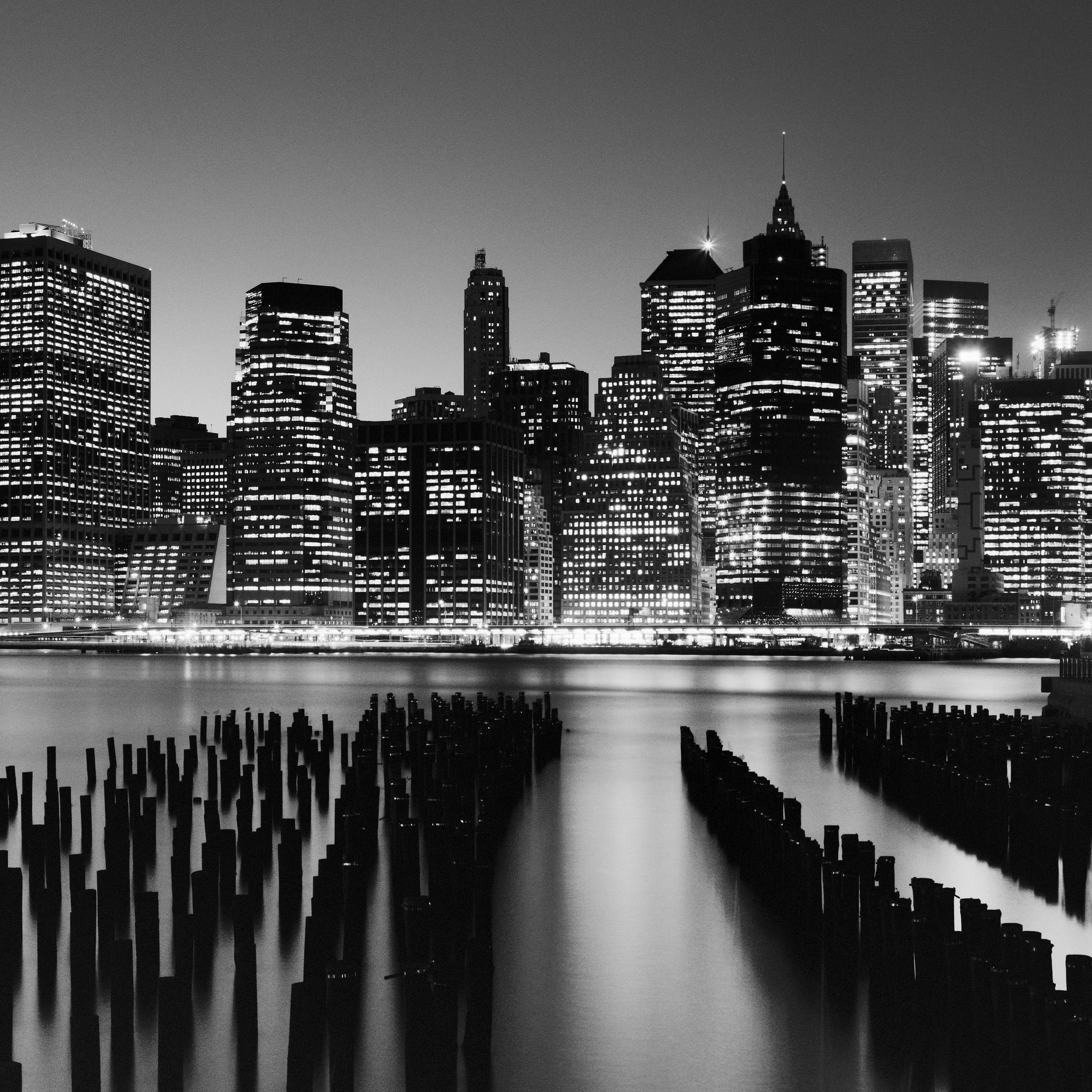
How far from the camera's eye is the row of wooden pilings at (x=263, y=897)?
16.4 m

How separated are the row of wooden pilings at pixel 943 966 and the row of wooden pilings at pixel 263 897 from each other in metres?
5.25

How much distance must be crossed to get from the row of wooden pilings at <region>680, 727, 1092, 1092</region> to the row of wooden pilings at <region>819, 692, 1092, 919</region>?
4729 millimetres

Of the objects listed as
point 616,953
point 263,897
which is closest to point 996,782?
point 616,953

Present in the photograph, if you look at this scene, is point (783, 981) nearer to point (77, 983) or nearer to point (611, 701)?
point (77, 983)

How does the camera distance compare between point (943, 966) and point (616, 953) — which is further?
point (616, 953)

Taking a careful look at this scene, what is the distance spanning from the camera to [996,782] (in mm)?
37688

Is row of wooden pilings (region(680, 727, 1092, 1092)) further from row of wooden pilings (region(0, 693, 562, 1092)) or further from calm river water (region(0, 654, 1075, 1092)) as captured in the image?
row of wooden pilings (region(0, 693, 562, 1092))

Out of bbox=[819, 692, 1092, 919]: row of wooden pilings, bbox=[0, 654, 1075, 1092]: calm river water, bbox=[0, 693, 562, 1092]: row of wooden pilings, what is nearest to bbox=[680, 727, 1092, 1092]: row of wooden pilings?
bbox=[0, 654, 1075, 1092]: calm river water

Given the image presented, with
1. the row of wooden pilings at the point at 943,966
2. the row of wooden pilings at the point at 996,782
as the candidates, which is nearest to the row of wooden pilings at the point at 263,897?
the row of wooden pilings at the point at 943,966

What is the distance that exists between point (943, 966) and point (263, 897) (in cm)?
1195

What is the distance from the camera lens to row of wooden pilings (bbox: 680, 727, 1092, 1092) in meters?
16.4

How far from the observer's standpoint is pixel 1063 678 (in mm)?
62062

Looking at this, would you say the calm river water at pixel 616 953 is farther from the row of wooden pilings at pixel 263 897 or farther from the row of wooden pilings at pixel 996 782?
the row of wooden pilings at pixel 996 782

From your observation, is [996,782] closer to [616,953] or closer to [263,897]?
[616,953]
